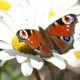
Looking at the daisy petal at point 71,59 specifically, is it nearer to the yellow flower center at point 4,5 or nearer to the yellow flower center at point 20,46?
the yellow flower center at point 20,46

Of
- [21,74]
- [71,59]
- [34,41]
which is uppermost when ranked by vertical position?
[34,41]

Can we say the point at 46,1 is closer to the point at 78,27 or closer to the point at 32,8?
the point at 32,8

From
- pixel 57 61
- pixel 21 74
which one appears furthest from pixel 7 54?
pixel 21 74

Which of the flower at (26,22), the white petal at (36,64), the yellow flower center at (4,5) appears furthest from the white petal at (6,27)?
the white petal at (36,64)

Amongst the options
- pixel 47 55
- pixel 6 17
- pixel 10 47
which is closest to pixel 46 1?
pixel 6 17

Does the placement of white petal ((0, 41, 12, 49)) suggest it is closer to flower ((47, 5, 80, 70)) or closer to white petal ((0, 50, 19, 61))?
white petal ((0, 50, 19, 61))

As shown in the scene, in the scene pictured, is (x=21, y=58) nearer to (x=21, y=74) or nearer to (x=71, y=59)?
(x=71, y=59)

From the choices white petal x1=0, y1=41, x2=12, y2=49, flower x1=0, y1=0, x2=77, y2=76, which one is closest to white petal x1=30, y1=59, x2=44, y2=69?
flower x1=0, y1=0, x2=77, y2=76
